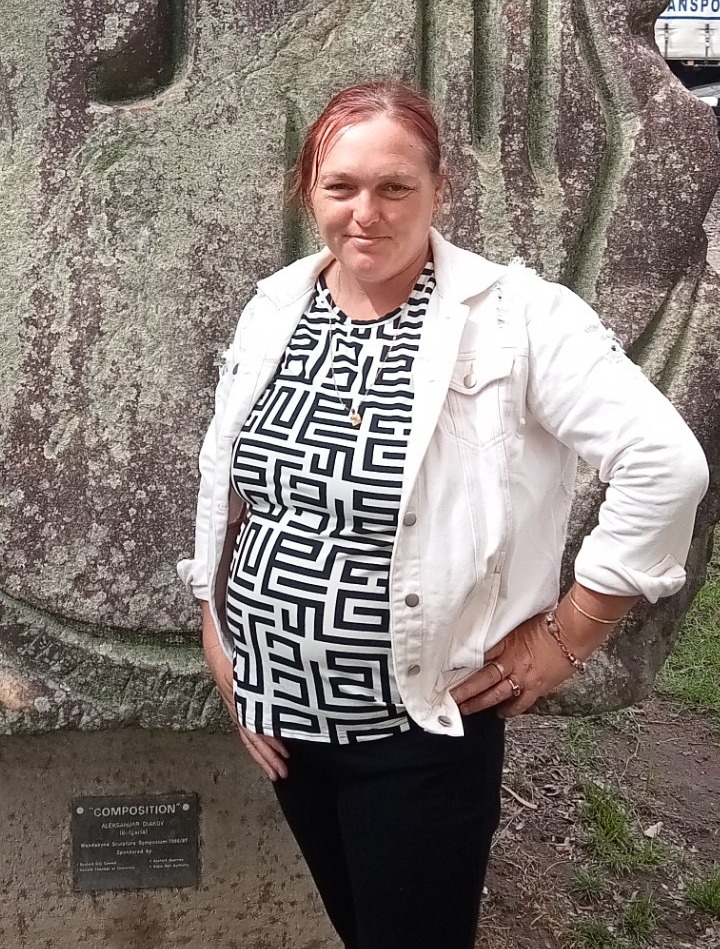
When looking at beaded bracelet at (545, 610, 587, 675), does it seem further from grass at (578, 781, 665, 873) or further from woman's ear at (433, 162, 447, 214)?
grass at (578, 781, 665, 873)

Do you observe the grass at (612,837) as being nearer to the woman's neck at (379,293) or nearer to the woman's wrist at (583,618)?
the woman's wrist at (583,618)

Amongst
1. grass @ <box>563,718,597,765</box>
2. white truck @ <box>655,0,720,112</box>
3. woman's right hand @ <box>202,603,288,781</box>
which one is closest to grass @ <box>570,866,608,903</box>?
grass @ <box>563,718,597,765</box>

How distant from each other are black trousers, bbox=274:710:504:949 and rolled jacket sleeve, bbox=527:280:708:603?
0.25 metres

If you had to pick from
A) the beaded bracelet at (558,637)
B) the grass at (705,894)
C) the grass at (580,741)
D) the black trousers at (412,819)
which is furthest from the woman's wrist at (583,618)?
the grass at (580,741)

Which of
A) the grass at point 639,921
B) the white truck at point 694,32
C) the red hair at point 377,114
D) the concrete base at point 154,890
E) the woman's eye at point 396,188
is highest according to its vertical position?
the white truck at point 694,32

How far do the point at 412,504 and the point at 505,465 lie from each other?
0.11m

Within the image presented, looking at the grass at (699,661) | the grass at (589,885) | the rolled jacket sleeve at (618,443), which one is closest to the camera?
the rolled jacket sleeve at (618,443)

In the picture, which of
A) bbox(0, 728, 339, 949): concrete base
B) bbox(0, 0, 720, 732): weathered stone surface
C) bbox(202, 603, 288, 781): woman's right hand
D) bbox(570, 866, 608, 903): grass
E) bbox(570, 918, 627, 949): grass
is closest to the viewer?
bbox(202, 603, 288, 781): woman's right hand

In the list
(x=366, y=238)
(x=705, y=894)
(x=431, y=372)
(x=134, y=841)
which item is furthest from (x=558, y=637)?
(x=705, y=894)

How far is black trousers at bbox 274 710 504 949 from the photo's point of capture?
117cm

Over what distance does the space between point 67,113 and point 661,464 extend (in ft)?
3.43

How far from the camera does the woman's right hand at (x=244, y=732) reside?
1255 millimetres

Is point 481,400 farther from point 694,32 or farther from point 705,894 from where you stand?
point 694,32

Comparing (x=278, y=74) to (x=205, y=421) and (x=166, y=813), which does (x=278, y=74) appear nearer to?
(x=205, y=421)
